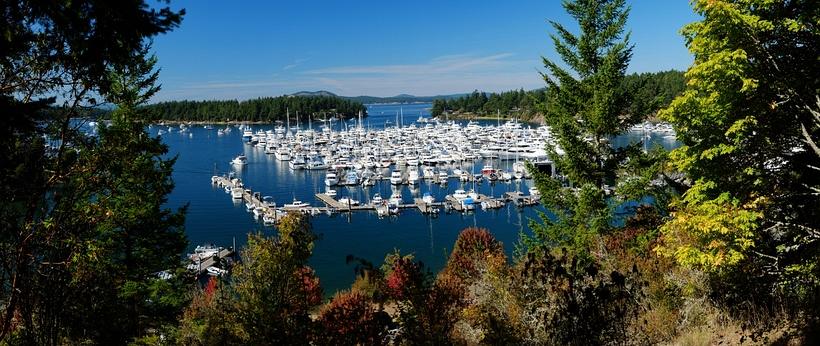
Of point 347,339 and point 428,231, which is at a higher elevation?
point 347,339

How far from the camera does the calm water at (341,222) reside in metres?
34.7

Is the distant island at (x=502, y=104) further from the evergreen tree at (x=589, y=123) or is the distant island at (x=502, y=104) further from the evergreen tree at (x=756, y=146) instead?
the evergreen tree at (x=756, y=146)

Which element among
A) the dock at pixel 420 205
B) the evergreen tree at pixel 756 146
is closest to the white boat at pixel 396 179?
the dock at pixel 420 205

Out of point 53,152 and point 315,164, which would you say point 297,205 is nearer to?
point 315,164

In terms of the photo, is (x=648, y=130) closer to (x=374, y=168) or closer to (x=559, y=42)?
(x=374, y=168)

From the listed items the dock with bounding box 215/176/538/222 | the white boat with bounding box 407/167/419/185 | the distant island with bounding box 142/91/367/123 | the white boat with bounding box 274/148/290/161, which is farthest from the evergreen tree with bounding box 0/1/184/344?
the distant island with bounding box 142/91/367/123

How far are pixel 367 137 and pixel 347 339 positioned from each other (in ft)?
293

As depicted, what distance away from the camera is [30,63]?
15.2ft

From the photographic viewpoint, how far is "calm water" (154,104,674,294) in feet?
A: 114

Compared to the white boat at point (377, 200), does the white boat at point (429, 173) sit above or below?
above

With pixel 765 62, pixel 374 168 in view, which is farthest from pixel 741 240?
pixel 374 168

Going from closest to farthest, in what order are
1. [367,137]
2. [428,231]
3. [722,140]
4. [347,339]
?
[347,339] → [722,140] → [428,231] → [367,137]

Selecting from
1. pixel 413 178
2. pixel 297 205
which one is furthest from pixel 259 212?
pixel 413 178

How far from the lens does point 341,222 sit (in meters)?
43.2
